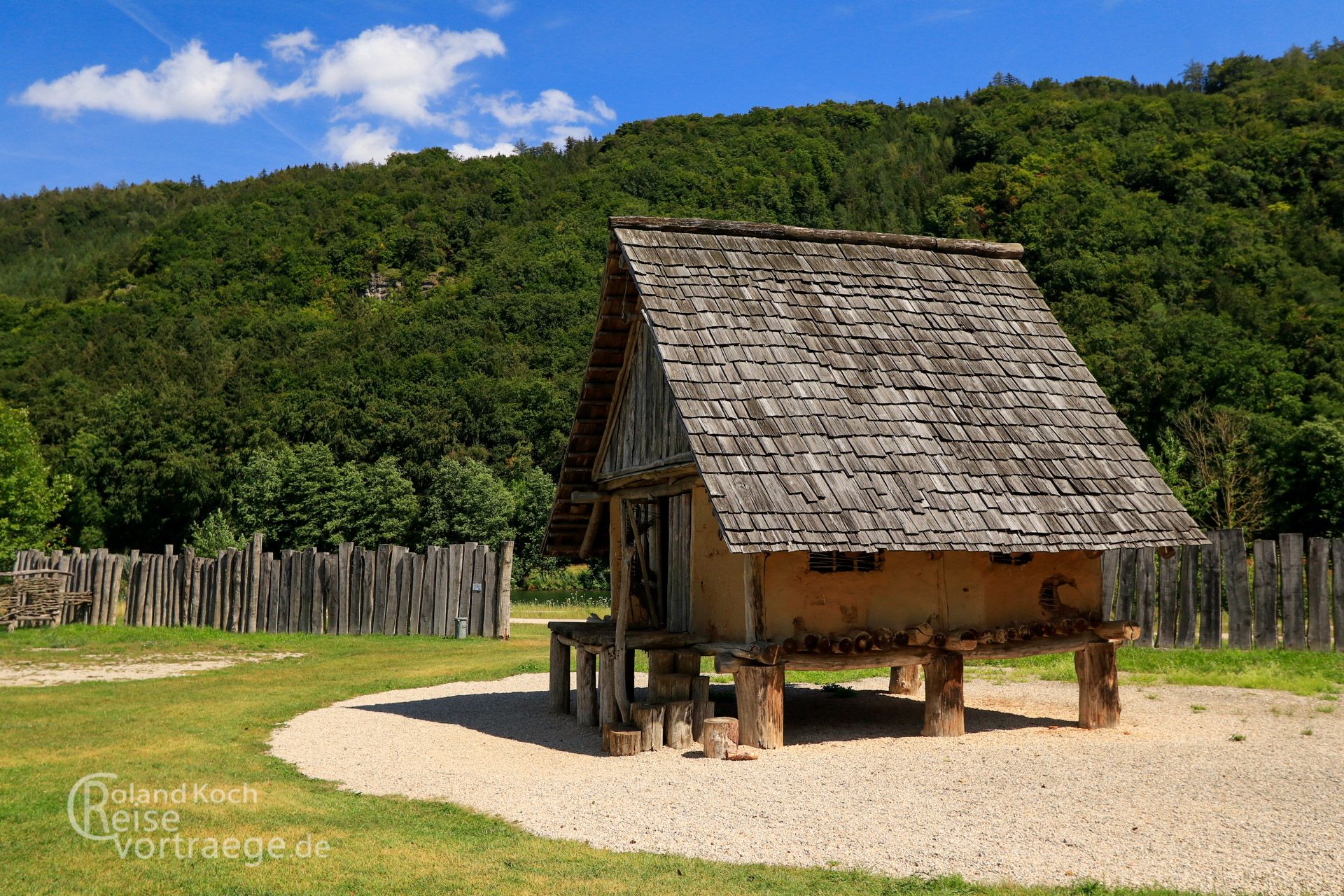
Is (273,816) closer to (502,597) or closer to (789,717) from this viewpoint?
(789,717)

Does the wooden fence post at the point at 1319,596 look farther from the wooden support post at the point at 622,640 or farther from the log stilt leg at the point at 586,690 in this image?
the log stilt leg at the point at 586,690

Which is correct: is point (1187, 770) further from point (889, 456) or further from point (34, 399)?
point (34, 399)

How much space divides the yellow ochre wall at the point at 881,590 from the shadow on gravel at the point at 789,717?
1.29m

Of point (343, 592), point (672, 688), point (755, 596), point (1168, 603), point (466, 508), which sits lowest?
point (672, 688)

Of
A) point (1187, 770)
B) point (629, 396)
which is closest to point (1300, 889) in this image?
point (1187, 770)

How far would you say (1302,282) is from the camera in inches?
1905

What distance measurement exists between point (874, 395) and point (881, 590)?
6.85ft

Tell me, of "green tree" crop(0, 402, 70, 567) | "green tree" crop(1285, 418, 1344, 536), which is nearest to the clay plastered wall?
"green tree" crop(1285, 418, 1344, 536)

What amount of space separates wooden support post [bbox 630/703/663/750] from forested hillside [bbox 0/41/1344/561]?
25435 millimetres

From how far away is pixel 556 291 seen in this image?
6938cm

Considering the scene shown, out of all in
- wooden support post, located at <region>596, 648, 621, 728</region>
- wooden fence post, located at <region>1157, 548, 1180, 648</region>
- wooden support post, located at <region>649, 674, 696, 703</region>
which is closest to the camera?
wooden support post, located at <region>649, 674, 696, 703</region>

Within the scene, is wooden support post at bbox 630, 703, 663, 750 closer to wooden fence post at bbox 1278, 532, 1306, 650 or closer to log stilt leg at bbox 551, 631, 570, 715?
log stilt leg at bbox 551, 631, 570, 715

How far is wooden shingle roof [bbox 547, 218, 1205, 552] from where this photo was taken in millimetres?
10750

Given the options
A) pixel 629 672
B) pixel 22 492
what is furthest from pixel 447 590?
pixel 22 492
